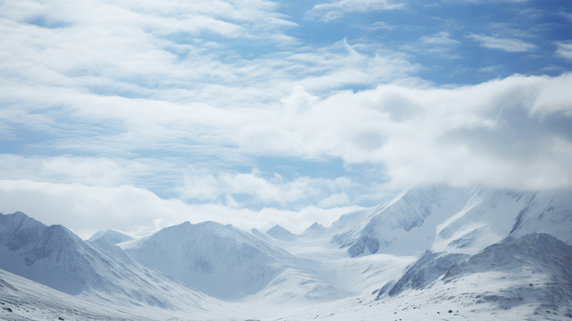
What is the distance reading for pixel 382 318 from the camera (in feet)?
340

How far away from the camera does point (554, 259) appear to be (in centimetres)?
14538

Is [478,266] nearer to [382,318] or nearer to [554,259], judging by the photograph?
[554,259]

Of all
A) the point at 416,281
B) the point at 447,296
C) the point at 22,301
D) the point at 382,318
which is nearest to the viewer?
the point at 382,318

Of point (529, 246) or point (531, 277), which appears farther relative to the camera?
point (529, 246)

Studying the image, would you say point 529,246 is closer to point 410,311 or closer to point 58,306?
point 410,311

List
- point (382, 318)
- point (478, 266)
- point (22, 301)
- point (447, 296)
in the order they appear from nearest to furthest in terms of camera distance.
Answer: point (382, 318), point (447, 296), point (22, 301), point (478, 266)

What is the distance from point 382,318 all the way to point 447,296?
2375 centimetres

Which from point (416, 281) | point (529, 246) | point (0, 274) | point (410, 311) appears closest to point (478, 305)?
point (410, 311)

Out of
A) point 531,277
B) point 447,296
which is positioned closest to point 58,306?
point 447,296

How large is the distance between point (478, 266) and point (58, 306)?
12295 centimetres

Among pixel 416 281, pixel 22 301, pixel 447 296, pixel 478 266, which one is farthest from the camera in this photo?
pixel 416 281

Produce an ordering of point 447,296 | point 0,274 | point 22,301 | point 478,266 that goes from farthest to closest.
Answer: point 0,274
point 478,266
point 22,301
point 447,296

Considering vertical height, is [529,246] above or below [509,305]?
above

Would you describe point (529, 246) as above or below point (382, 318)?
above
